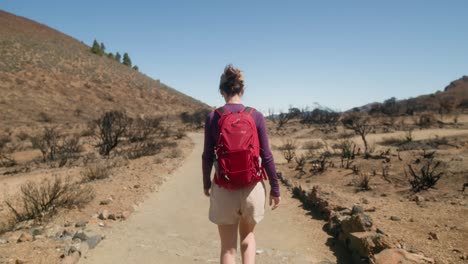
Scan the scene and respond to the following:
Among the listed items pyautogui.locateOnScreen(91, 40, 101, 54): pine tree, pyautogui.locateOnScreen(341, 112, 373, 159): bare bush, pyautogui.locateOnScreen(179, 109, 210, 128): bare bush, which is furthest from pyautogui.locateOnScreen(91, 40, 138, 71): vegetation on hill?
pyautogui.locateOnScreen(341, 112, 373, 159): bare bush

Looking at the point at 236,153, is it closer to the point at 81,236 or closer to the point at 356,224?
the point at 356,224

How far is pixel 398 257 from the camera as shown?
3.09 metres

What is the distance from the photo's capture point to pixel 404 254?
3.12 meters

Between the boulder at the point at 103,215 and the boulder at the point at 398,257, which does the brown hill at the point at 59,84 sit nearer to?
the boulder at the point at 103,215

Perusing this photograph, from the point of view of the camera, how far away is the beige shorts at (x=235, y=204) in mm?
2477

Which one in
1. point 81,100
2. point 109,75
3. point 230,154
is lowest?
point 230,154

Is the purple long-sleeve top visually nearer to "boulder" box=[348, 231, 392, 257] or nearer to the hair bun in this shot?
the hair bun

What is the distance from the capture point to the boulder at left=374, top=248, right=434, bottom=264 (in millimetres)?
3029

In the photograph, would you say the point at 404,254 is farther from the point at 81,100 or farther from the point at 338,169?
the point at 81,100

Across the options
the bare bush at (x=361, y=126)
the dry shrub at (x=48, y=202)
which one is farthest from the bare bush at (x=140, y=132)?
the dry shrub at (x=48, y=202)

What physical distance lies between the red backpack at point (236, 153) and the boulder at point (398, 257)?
1.60 metres

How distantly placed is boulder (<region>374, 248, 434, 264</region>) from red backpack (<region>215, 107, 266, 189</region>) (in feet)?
5.23

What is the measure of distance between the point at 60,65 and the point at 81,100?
37.8ft

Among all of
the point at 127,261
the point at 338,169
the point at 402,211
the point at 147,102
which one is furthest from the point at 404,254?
the point at 147,102
